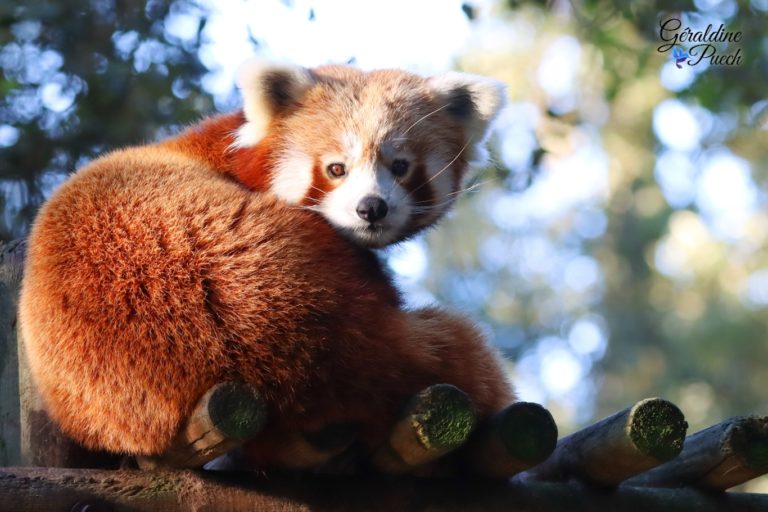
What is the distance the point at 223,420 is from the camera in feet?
6.76

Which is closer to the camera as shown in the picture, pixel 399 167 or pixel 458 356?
pixel 458 356

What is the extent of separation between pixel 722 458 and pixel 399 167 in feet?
4.64

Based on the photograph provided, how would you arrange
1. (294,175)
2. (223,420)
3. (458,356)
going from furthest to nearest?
1. (294,175)
2. (458,356)
3. (223,420)

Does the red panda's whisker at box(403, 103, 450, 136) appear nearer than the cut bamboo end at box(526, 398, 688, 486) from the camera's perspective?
No

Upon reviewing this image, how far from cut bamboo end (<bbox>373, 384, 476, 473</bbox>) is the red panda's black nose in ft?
2.79

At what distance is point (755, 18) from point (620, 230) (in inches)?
418

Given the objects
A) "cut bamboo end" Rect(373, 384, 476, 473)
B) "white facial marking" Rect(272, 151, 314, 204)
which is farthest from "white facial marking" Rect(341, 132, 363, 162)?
"cut bamboo end" Rect(373, 384, 476, 473)

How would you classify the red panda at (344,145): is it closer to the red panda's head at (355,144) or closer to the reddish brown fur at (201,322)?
the red panda's head at (355,144)

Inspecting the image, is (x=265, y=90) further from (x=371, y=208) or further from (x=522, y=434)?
(x=522, y=434)

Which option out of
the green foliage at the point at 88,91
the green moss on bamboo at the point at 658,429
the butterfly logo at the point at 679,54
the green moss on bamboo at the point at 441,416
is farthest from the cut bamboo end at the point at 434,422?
the butterfly logo at the point at 679,54

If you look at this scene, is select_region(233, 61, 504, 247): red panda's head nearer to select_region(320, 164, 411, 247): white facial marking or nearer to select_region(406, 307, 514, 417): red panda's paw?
select_region(320, 164, 411, 247): white facial marking

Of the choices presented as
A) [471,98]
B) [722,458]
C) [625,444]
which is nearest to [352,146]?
[471,98]

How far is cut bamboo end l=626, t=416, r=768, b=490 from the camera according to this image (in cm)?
253

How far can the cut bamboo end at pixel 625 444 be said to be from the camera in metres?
2.35
